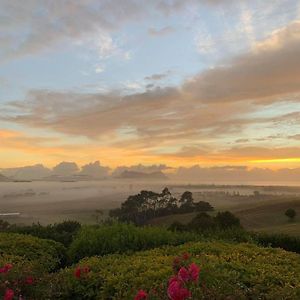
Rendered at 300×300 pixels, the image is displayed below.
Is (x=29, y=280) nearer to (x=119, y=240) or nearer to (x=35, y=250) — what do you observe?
(x=119, y=240)

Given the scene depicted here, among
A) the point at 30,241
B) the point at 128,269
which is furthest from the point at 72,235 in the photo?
the point at 128,269

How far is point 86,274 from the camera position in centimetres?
908

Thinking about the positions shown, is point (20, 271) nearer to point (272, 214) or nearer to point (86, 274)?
point (86, 274)

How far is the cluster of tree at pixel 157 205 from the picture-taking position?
83.2 meters

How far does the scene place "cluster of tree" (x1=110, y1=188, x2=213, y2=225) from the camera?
8319 cm

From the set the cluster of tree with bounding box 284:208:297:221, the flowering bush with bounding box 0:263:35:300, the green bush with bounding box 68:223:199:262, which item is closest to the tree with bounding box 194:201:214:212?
the cluster of tree with bounding box 284:208:297:221

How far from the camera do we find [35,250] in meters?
14.0

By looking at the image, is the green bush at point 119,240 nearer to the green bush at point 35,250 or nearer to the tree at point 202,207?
the green bush at point 35,250

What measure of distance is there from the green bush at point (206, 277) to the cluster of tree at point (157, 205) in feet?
236

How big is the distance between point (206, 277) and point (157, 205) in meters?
78.6

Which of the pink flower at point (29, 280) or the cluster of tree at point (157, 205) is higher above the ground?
the pink flower at point (29, 280)

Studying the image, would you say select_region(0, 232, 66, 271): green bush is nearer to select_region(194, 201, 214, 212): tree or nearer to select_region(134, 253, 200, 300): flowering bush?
select_region(134, 253, 200, 300): flowering bush

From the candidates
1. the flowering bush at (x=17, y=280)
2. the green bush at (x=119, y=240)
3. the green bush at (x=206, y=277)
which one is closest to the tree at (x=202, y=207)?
the green bush at (x=119, y=240)

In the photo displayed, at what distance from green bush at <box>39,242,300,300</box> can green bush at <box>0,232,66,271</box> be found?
2926 millimetres
